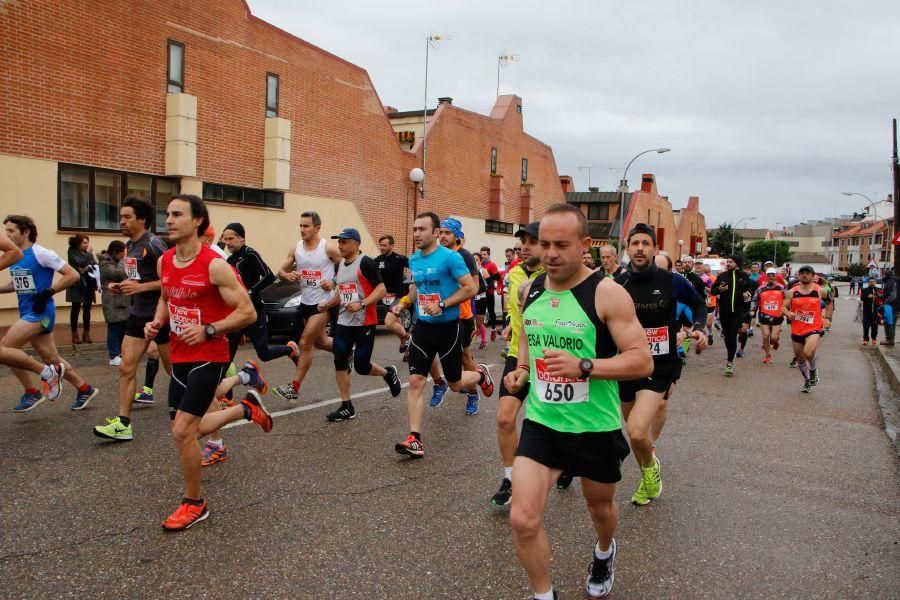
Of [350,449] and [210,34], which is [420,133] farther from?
[350,449]

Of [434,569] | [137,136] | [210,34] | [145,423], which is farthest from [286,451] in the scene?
[210,34]

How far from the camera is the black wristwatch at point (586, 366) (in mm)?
2943

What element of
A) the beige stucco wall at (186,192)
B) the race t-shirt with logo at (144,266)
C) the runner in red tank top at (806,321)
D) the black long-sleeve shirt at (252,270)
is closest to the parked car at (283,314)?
the beige stucco wall at (186,192)

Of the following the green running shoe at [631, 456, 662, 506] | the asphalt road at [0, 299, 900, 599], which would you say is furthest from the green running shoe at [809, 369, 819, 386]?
the green running shoe at [631, 456, 662, 506]

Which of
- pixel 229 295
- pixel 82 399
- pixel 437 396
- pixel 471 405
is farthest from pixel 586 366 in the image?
pixel 82 399

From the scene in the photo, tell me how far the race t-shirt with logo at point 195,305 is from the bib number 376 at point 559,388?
2.16m

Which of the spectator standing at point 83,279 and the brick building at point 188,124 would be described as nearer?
the spectator standing at point 83,279

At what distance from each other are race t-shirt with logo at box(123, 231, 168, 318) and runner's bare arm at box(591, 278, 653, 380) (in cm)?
433

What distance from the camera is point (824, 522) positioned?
4.75 meters

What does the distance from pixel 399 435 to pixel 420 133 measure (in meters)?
22.6

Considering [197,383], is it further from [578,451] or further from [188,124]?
[188,124]

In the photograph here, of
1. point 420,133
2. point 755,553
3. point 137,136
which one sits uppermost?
point 420,133

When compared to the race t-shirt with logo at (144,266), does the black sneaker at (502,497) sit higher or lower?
lower

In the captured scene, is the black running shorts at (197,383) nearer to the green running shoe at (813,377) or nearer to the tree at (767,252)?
the green running shoe at (813,377)
